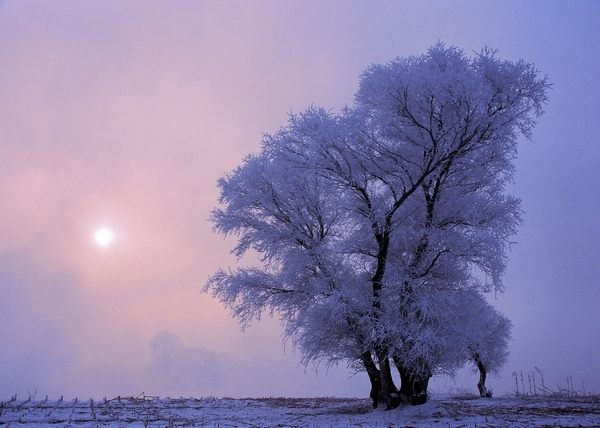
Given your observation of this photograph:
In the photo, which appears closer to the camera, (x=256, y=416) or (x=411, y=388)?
(x=256, y=416)

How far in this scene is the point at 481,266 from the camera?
632 inches

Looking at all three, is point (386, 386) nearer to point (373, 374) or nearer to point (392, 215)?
point (373, 374)

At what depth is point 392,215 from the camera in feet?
→ 55.2

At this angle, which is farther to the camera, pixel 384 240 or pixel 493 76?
pixel 384 240

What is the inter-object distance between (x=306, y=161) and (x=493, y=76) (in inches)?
245

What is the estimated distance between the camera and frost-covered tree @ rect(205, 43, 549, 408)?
51.2 ft

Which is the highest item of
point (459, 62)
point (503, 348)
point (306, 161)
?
point (459, 62)

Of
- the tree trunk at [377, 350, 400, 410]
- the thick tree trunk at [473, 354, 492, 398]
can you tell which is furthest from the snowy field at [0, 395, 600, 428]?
the thick tree trunk at [473, 354, 492, 398]

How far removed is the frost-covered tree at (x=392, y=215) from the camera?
15.6 m

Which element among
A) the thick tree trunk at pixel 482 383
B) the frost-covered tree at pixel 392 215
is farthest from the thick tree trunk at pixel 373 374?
the thick tree trunk at pixel 482 383

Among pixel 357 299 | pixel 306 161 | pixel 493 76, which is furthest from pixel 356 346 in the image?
pixel 493 76

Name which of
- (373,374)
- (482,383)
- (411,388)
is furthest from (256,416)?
(482,383)

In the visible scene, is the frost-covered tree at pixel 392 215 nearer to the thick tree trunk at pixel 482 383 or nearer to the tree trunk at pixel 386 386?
the tree trunk at pixel 386 386

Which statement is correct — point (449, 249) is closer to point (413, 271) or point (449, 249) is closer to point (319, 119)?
point (413, 271)
